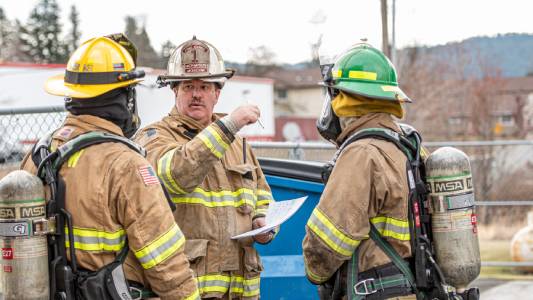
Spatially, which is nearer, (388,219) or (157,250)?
(157,250)

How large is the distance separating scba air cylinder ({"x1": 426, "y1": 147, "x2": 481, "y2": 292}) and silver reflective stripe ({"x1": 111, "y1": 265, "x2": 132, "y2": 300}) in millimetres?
1401

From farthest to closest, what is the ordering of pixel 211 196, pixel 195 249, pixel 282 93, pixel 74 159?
pixel 282 93 < pixel 211 196 < pixel 195 249 < pixel 74 159

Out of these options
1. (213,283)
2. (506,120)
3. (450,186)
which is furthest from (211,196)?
(506,120)

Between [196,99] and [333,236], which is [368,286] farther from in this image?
[196,99]

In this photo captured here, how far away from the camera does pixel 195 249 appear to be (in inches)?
143

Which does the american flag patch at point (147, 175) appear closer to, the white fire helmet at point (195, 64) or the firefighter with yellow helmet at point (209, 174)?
the firefighter with yellow helmet at point (209, 174)

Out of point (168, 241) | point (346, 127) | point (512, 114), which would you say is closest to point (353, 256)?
point (346, 127)

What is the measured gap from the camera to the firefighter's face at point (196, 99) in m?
3.96

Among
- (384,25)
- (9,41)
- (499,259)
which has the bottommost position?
(499,259)

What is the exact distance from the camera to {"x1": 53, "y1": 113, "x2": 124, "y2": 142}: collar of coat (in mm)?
3102

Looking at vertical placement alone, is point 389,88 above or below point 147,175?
above

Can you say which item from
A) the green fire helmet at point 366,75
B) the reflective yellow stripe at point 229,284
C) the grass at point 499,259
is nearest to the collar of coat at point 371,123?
the green fire helmet at point 366,75

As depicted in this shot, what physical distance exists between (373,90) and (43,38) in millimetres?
52578

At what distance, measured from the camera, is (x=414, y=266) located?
3438mm
